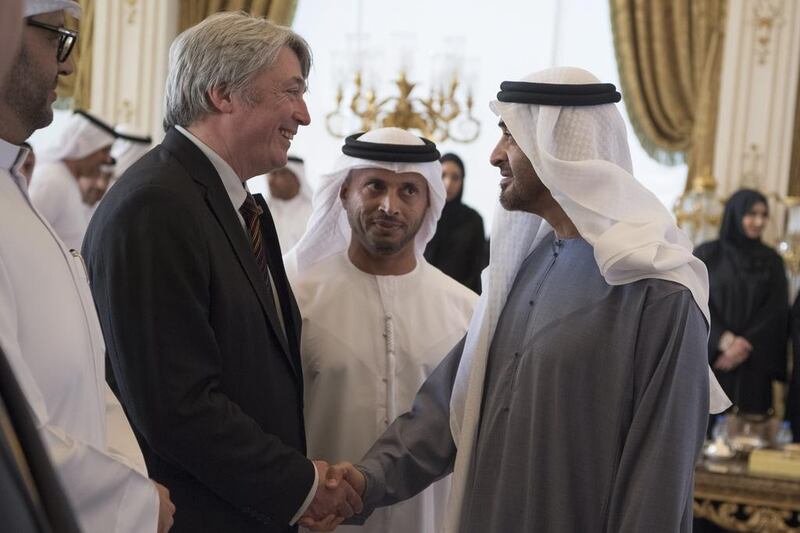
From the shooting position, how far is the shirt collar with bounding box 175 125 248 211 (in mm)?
2529

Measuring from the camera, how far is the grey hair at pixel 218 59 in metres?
2.53

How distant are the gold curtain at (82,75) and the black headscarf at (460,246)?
158 inches

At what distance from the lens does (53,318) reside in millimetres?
1731

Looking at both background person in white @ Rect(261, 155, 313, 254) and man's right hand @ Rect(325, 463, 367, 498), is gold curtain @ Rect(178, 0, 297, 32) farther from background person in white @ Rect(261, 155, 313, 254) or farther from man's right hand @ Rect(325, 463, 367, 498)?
man's right hand @ Rect(325, 463, 367, 498)

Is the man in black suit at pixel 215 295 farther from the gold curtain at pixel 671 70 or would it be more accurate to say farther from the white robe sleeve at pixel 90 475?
the gold curtain at pixel 671 70

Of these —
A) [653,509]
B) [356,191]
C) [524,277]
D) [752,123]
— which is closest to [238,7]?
[752,123]

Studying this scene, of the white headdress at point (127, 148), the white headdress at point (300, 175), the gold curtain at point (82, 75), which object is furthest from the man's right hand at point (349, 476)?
the gold curtain at point (82, 75)

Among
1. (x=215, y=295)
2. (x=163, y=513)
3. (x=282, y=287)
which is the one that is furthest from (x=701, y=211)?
(x=163, y=513)

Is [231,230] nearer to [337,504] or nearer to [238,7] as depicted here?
[337,504]

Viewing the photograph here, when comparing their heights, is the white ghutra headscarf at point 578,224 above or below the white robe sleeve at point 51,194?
above

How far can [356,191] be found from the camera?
3316 mm

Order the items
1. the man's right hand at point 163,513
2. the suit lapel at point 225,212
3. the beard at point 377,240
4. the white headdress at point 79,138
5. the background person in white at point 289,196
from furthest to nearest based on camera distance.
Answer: the background person in white at point 289,196 < the white headdress at point 79,138 < the beard at point 377,240 < the suit lapel at point 225,212 < the man's right hand at point 163,513

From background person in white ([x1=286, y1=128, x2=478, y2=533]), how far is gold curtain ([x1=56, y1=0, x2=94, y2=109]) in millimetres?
7150

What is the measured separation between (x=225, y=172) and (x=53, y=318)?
88 centimetres
